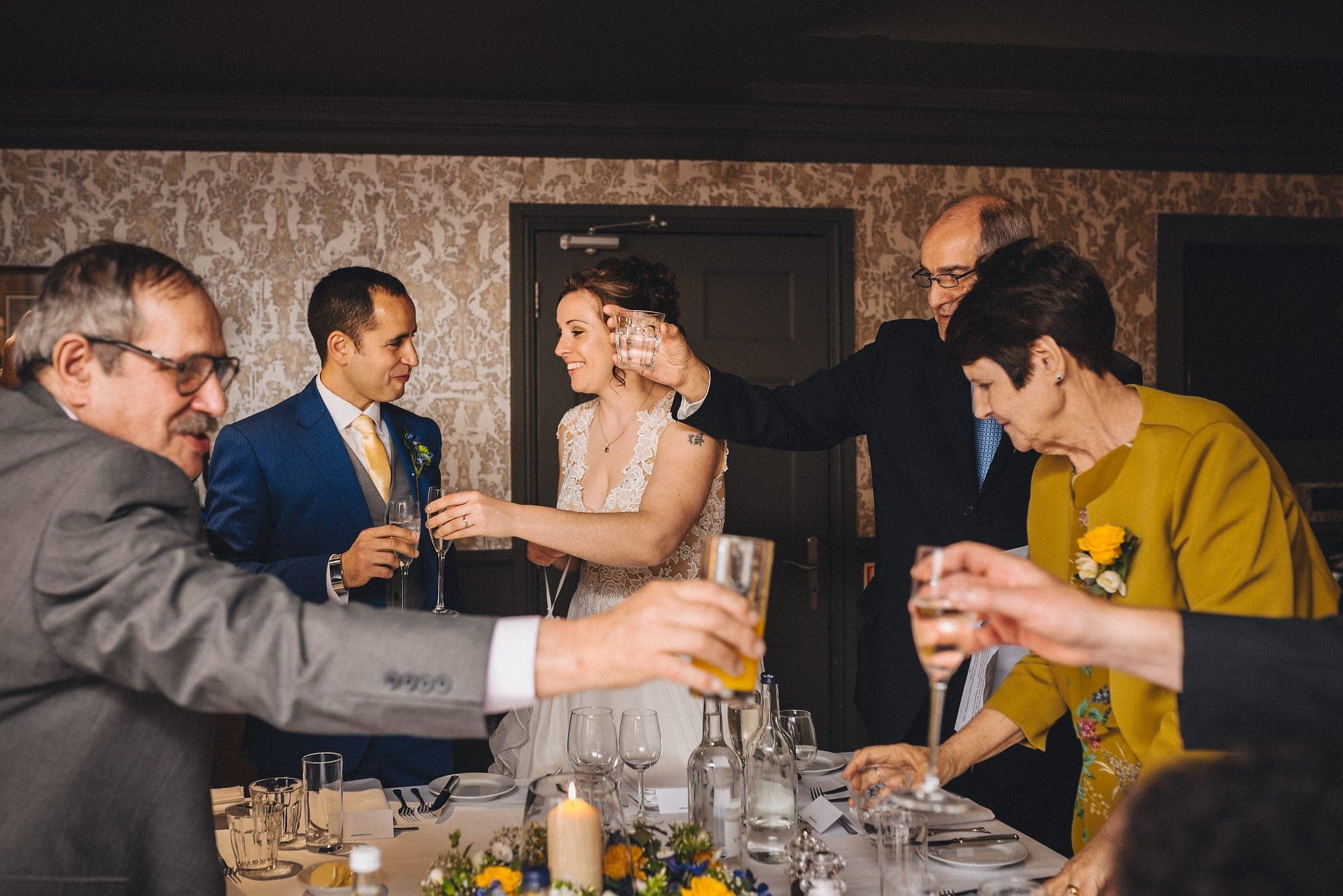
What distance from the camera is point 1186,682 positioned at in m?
1.20

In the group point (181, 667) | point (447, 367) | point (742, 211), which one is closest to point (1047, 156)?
point (742, 211)

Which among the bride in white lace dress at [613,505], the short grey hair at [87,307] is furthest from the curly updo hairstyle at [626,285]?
the short grey hair at [87,307]

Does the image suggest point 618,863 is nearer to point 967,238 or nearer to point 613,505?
point 613,505

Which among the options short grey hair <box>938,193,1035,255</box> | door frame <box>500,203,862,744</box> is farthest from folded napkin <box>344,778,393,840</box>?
door frame <box>500,203,862,744</box>

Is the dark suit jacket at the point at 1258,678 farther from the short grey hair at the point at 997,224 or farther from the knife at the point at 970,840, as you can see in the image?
the short grey hair at the point at 997,224

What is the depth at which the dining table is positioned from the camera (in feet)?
5.45

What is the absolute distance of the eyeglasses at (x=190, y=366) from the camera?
128cm

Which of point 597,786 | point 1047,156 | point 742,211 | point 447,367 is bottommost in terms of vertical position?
point 597,786

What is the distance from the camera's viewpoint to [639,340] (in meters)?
2.46

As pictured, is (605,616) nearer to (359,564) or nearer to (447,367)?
(359,564)

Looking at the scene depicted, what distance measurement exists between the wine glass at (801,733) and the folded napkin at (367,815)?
75cm

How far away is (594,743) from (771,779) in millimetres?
323

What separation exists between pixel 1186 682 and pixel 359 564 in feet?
6.14

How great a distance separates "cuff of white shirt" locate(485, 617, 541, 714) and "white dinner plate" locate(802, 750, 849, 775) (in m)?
1.17
